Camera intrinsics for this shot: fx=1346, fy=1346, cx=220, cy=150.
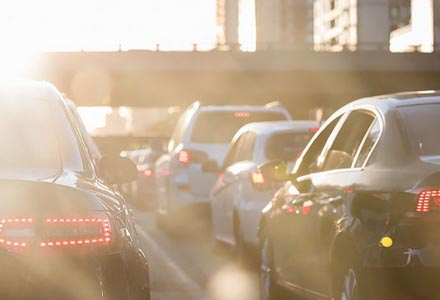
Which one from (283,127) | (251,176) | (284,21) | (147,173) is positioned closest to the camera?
(251,176)

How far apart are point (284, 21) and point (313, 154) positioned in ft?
601

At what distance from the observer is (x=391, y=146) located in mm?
7297

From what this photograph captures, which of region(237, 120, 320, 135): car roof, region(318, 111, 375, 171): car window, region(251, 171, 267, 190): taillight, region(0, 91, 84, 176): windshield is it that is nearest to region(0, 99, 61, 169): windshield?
region(0, 91, 84, 176): windshield

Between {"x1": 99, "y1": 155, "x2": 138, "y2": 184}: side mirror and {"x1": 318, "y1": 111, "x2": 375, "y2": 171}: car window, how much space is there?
1.54 metres

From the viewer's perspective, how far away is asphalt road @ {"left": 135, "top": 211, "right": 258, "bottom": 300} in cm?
1173

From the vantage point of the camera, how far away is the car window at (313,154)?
9.20 meters

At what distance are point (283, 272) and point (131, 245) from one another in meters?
4.16

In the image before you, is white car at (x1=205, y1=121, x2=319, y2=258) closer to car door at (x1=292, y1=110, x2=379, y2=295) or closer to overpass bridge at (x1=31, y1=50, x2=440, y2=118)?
car door at (x1=292, y1=110, x2=379, y2=295)

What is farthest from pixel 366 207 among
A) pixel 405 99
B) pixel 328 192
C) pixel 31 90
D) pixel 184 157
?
pixel 184 157

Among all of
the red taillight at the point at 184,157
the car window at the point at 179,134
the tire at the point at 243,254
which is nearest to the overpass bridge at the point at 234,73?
the car window at the point at 179,134

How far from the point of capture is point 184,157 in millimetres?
19312

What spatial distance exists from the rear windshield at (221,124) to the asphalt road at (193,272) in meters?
1.45

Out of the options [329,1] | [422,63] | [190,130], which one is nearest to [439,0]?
[422,63]

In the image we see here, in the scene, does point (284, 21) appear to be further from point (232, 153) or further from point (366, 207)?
point (366, 207)
